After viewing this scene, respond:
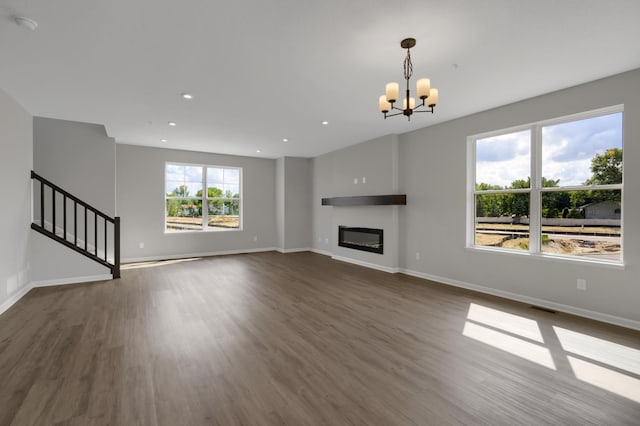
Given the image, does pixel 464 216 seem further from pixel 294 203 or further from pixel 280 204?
pixel 280 204

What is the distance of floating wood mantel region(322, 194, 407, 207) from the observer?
5.54 m

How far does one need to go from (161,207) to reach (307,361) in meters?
6.03

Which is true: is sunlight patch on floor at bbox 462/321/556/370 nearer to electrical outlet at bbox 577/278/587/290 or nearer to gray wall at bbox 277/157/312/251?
electrical outlet at bbox 577/278/587/290

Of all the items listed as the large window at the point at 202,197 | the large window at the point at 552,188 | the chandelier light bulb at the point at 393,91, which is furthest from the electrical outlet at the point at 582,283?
the large window at the point at 202,197

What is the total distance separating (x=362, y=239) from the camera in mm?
6582

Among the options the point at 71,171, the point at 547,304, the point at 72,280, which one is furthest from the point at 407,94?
the point at 71,171

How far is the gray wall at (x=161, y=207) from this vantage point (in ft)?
21.6

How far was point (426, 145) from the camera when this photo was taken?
5.27m

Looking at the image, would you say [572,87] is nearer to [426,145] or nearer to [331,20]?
[426,145]

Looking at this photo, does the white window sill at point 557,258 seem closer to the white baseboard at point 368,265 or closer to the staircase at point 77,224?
the white baseboard at point 368,265

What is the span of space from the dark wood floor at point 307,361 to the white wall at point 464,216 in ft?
1.16

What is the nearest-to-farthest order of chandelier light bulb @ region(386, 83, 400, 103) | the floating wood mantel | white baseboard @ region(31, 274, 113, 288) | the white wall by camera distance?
chandelier light bulb @ region(386, 83, 400, 103) → the white wall → white baseboard @ region(31, 274, 113, 288) → the floating wood mantel

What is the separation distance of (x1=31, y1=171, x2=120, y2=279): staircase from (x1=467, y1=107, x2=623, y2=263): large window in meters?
6.20

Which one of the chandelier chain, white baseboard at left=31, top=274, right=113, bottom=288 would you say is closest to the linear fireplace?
the chandelier chain
